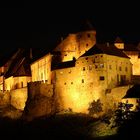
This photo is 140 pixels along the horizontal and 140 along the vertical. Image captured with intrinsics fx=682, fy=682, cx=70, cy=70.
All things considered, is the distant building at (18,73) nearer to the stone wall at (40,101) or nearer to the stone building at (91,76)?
the stone wall at (40,101)

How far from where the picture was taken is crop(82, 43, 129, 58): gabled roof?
4126 inches

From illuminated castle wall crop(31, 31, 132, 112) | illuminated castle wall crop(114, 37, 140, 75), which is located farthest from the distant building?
illuminated castle wall crop(114, 37, 140, 75)

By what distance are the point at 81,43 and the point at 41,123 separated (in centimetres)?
1857

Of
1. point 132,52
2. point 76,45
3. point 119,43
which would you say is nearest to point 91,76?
point 76,45

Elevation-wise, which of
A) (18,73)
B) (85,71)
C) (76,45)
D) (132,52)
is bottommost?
(85,71)

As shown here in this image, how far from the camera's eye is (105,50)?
10588cm

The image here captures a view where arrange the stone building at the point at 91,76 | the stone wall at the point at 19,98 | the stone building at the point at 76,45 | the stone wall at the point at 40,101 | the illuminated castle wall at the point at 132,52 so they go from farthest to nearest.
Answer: the illuminated castle wall at the point at 132,52 → the stone building at the point at 76,45 → the stone wall at the point at 19,98 → the stone wall at the point at 40,101 → the stone building at the point at 91,76

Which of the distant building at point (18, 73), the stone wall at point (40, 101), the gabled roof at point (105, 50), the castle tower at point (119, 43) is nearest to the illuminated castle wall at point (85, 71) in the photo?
the gabled roof at point (105, 50)

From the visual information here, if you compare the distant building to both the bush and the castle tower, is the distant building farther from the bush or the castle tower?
the bush

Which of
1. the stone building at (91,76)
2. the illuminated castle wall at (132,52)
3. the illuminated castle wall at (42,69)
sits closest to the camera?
the stone building at (91,76)

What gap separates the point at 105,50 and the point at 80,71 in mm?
5068

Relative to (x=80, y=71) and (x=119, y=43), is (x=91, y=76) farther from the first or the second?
(x=119, y=43)

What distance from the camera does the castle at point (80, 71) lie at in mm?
103312

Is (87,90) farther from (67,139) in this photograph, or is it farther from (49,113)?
(67,139)
